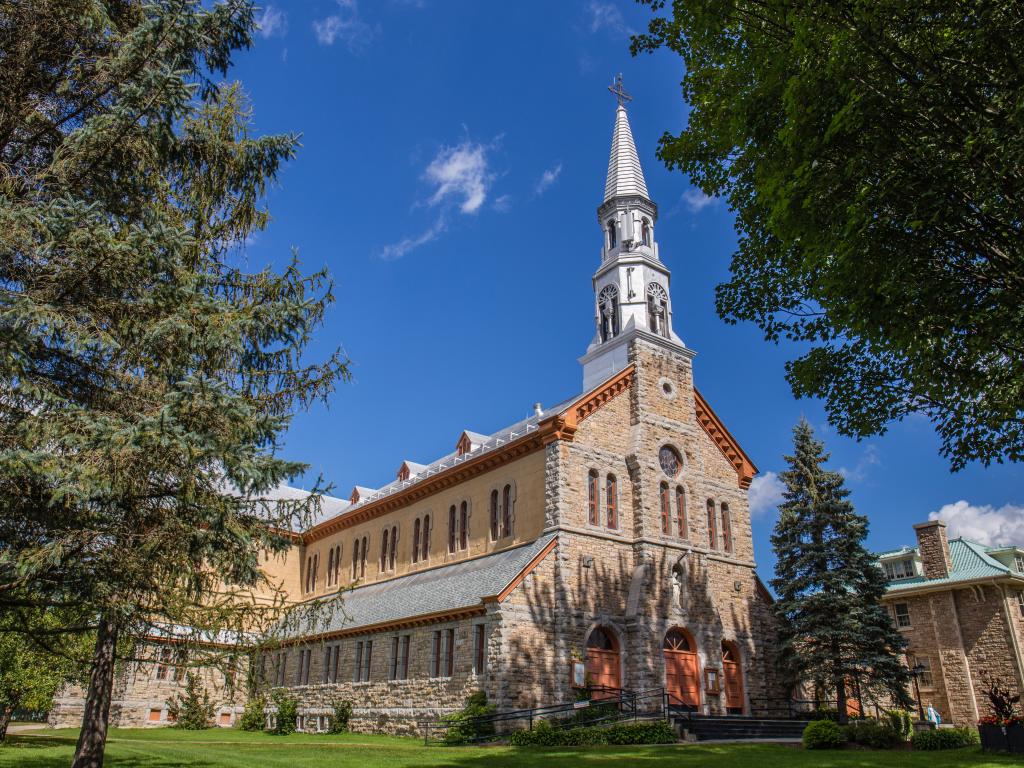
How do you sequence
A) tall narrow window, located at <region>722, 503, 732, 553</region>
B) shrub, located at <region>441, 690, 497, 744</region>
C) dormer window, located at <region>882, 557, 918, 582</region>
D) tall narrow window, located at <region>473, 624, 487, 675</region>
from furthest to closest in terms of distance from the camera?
dormer window, located at <region>882, 557, 918, 582</region>, tall narrow window, located at <region>722, 503, 732, 553</region>, tall narrow window, located at <region>473, 624, 487, 675</region>, shrub, located at <region>441, 690, 497, 744</region>

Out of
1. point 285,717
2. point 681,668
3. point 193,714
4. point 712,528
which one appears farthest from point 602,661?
point 193,714

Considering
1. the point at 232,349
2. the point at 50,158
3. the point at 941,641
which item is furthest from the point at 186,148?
the point at 941,641

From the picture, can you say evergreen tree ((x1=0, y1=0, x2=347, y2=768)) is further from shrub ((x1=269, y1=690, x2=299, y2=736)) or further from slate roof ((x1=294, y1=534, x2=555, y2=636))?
shrub ((x1=269, y1=690, x2=299, y2=736))

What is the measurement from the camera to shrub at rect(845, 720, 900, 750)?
20.3m

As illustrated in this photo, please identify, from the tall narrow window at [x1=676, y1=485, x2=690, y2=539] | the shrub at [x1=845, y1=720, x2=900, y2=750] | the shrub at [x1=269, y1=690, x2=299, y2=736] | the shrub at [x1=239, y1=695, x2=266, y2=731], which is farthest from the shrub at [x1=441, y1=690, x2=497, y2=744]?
the shrub at [x1=239, y1=695, x2=266, y2=731]

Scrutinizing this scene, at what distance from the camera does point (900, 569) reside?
128ft

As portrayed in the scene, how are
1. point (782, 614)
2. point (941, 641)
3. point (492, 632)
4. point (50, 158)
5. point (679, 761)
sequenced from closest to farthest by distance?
1. point (50, 158)
2. point (679, 761)
3. point (492, 632)
4. point (782, 614)
5. point (941, 641)

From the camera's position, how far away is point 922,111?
10.4 metres

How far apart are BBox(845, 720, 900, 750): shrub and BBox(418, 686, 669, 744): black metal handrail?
5054mm

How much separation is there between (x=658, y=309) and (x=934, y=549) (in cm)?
1803

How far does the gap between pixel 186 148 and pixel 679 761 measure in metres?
15.4

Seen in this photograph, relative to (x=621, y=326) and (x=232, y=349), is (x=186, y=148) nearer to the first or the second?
(x=232, y=349)

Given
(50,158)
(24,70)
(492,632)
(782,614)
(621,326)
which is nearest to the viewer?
(24,70)

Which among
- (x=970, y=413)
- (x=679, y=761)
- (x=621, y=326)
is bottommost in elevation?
(x=679, y=761)
